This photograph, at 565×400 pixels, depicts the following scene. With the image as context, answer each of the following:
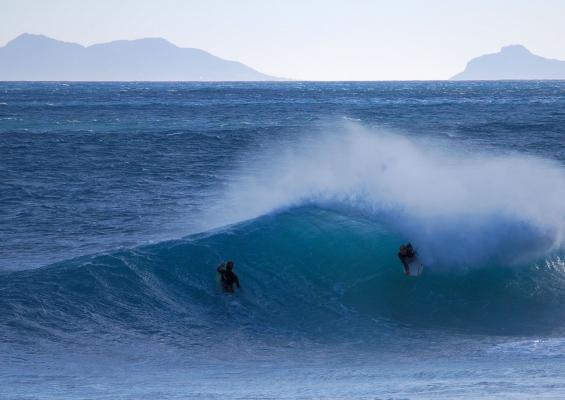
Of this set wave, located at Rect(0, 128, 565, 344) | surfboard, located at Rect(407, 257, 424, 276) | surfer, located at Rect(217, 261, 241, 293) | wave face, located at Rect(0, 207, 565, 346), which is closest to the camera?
wave face, located at Rect(0, 207, 565, 346)

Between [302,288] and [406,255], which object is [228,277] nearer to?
[302,288]

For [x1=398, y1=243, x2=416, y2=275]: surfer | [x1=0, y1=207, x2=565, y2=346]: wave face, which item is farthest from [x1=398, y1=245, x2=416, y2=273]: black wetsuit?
[x1=0, y1=207, x2=565, y2=346]: wave face

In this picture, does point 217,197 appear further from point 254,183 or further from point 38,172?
point 38,172

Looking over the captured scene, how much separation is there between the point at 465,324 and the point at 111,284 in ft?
20.8

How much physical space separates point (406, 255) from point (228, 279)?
337 cm

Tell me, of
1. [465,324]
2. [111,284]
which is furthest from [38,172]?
[465,324]

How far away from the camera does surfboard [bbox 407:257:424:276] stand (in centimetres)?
1700

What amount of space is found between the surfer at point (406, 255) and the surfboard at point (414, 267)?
5 centimetres

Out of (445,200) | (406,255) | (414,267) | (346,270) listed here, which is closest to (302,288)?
(346,270)

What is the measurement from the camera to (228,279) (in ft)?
53.8

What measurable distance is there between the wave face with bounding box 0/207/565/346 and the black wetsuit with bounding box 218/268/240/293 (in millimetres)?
193

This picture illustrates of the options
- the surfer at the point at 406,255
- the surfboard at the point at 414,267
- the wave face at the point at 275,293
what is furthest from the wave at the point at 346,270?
the surfer at the point at 406,255

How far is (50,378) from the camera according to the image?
38.8ft

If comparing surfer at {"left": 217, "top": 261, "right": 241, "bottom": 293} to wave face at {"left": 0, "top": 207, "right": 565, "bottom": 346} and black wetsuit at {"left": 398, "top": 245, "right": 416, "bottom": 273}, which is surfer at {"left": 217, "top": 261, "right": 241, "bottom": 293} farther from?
black wetsuit at {"left": 398, "top": 245, "right": 416, "bottom": 273}
